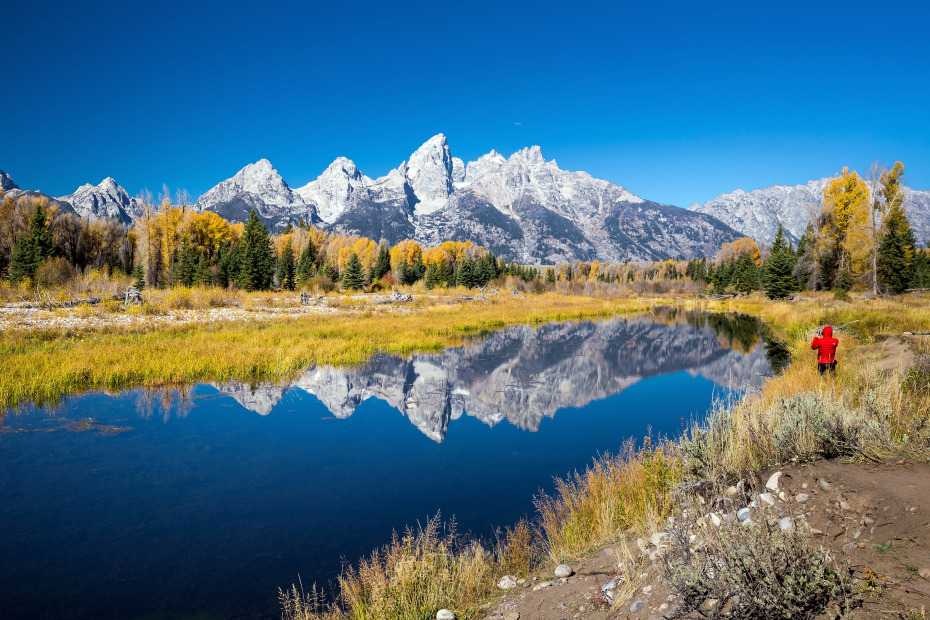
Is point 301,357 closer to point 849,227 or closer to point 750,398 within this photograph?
point 750,398

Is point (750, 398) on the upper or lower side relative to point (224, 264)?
lower

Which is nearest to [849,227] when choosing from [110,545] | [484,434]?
[484,434]

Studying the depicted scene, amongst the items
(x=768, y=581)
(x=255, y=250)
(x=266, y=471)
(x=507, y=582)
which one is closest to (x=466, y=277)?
(x=255, y=250)

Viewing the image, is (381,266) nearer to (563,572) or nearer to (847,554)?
(563,572)

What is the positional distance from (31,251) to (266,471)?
174ft

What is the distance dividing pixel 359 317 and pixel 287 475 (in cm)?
2467

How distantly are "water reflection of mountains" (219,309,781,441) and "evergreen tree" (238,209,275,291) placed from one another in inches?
1361

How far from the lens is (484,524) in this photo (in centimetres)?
704

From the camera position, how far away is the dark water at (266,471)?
5.72 m

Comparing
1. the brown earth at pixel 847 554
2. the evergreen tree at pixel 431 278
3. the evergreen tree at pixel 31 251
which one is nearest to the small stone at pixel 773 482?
the brown earth at pixel 847 554

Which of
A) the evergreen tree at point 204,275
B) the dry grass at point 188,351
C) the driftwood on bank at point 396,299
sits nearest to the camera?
the dry grass at point 188,351

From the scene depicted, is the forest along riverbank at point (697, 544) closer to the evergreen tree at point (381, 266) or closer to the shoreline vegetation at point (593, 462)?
the shoreline vegetation at point (593, 462)

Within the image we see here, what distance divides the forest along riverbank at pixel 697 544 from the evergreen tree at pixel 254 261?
52.6 meters

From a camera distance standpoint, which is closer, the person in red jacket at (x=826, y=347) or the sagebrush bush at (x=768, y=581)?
the sagebrush bush at (x=768, y=581)
